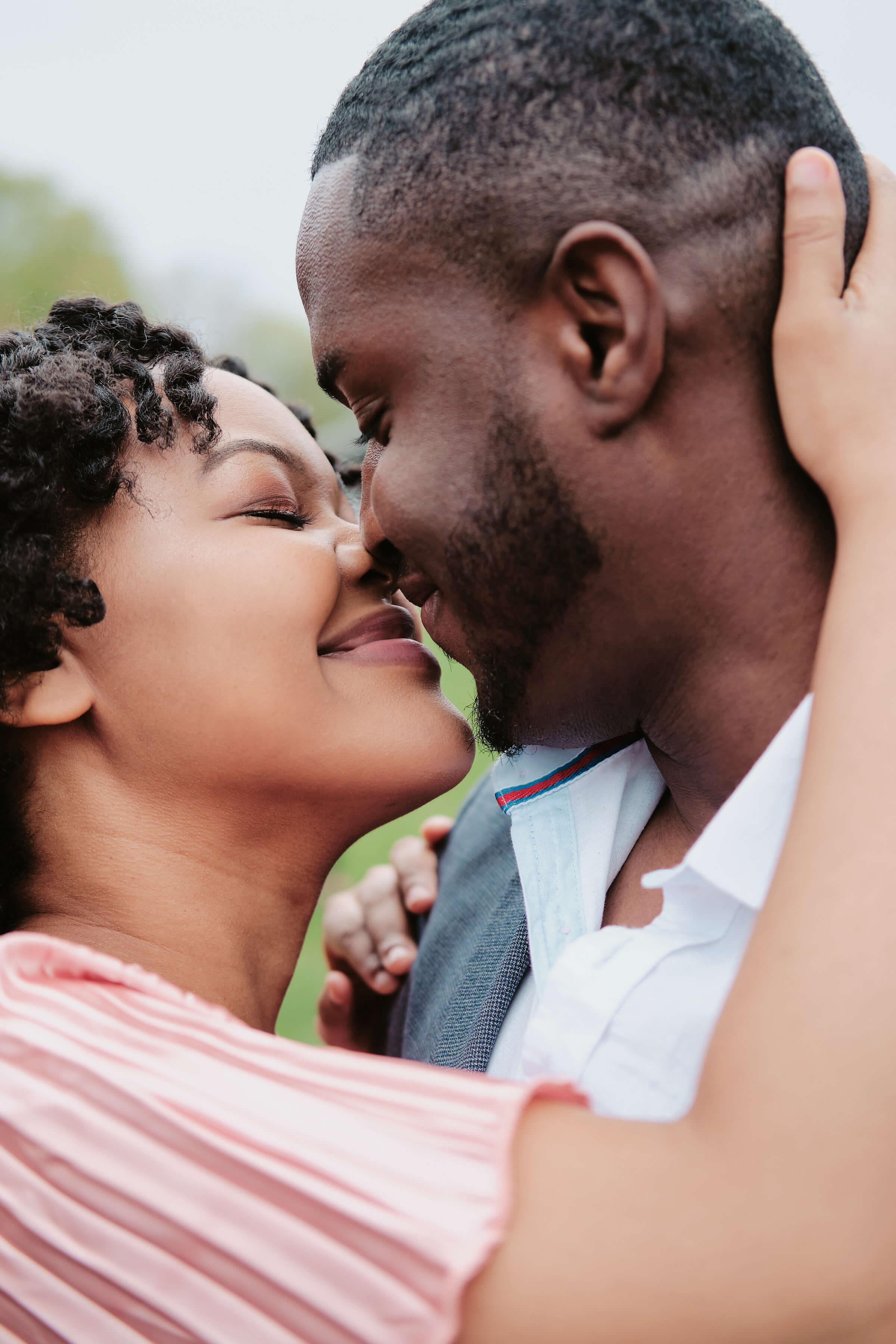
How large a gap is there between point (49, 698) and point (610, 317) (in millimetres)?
1141

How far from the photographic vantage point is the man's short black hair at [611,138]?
1285mm

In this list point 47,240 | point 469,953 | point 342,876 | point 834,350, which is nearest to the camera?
point 834,350

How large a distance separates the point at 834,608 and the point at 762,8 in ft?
2.88

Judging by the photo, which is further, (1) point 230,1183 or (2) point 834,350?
(2) point 834,350

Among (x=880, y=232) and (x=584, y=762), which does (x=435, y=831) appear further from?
(x=880, y=232)

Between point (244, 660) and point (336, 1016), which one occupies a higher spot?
point (244, 660)

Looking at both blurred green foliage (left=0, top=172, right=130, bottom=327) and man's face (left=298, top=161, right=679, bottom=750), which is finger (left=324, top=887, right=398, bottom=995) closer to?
man's face (left=298, top=161, right=679, bottom=750)

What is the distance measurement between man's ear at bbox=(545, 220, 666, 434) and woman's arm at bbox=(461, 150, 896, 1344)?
426mm

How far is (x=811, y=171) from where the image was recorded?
1.28m

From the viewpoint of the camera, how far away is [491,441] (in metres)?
1.38

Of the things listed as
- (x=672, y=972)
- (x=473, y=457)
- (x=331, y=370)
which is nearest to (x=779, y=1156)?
(x=672, y=972)

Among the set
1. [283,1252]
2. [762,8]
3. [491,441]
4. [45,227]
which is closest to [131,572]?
[491,441]

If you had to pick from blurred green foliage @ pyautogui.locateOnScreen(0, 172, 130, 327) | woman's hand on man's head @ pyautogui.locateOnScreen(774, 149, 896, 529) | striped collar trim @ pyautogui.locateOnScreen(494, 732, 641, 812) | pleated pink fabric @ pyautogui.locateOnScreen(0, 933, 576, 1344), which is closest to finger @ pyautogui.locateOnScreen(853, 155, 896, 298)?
woman's hand on man's head @ pyautogui.locateOnScreen(774, 149, 896, 529)

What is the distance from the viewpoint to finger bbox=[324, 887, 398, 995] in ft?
7.92
